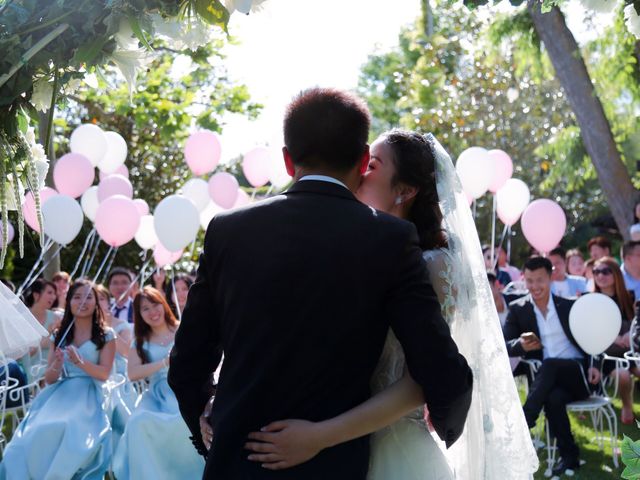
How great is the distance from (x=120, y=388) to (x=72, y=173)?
259 centimetres

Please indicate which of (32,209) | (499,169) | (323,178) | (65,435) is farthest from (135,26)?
(499,169)

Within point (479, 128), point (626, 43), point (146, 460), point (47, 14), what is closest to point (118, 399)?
point (146, 460)

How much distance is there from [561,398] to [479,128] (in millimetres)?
13579

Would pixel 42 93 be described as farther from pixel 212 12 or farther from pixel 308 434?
pixel 308 434

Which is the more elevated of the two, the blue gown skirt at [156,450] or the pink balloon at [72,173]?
the pink balloon at [72,173]

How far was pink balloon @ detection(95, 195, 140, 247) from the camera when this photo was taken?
26.8 ft

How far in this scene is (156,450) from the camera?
5.91 m

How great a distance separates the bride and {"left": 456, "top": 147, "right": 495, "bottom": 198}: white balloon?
636 cm

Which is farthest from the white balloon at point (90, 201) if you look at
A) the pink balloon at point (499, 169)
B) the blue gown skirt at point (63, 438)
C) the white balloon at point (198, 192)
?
the pink balloon at point (499, 169)

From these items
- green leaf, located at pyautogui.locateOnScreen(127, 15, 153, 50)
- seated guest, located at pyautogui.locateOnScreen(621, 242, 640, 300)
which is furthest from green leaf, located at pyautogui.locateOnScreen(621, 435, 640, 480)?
seated guest, located at pyautogui.locateOnScreen(621, 242, 640, 300)

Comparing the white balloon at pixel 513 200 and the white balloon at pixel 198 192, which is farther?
the white balloon at pixel 513 200

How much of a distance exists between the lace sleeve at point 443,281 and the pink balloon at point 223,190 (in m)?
7.05

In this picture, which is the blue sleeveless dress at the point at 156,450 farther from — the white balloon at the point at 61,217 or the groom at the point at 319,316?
the groom at the point at 319,316

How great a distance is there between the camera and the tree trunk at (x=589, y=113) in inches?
412
